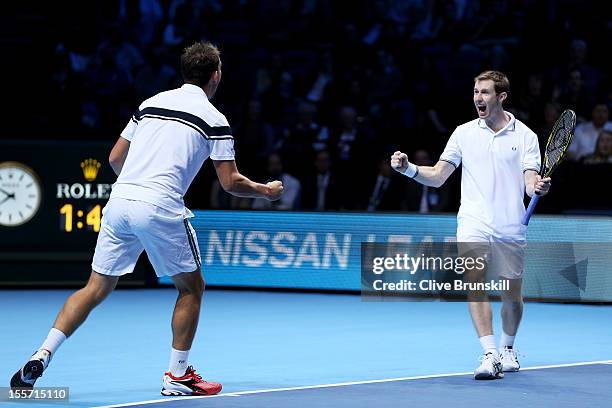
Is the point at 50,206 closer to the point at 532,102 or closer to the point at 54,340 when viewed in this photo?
the point at 532,102

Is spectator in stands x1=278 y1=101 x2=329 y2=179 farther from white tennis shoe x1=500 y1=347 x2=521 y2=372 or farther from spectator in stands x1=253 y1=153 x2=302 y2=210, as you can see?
white tennis shoe x1=500 y1=347 x2=521 y2=372

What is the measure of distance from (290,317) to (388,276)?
202 cm

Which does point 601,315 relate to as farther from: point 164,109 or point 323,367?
point 164,109

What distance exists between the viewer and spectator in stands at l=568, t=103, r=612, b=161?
1392 centimetres

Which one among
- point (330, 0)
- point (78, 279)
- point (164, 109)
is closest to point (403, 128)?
point (330, 0)

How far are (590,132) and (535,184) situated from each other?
671 centimetres

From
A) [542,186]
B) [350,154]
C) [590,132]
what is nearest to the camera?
[542,186]

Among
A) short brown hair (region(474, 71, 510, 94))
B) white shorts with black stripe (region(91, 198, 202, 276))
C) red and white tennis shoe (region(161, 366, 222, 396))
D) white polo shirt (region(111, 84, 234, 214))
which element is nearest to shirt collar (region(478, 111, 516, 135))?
short brown hair (region(474, 71, 510, 94))

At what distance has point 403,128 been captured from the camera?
1538 centimetres

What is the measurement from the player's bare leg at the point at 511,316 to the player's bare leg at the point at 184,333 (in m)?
2.15

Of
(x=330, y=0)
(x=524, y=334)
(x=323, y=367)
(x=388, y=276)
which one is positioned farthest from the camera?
(x=330, y=0)

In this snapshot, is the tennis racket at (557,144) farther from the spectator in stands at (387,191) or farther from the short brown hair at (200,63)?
the spectator in stands at (387,191)

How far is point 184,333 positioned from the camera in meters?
6.87

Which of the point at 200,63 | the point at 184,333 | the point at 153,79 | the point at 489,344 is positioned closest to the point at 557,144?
the point at 489,344
